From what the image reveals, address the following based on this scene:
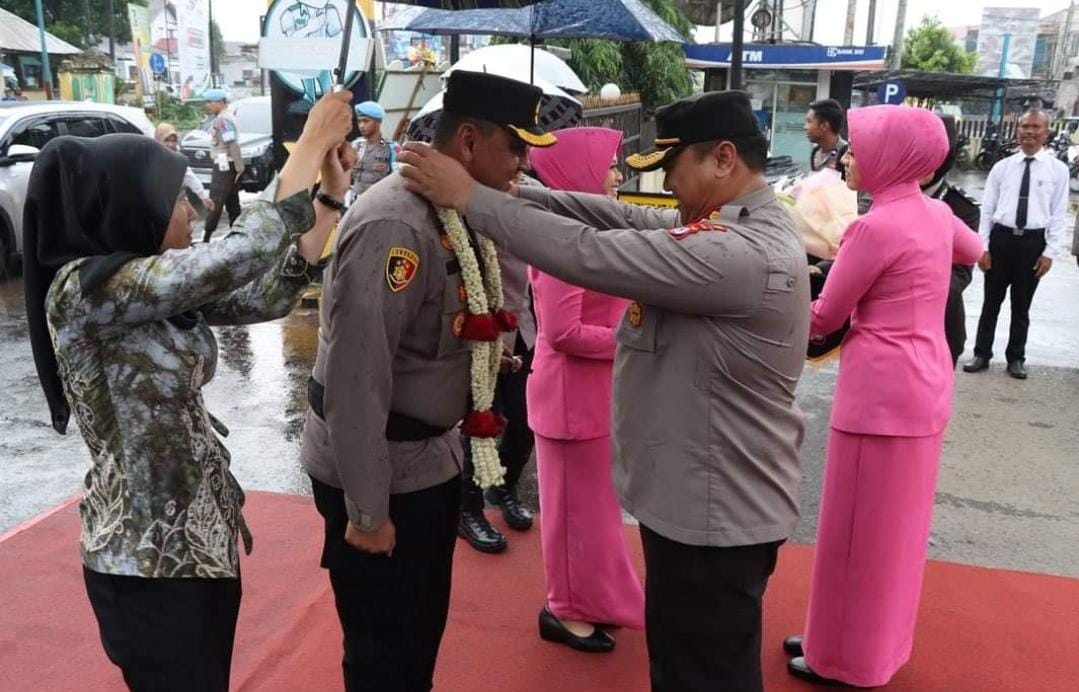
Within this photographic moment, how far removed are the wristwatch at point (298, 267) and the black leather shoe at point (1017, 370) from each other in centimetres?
594

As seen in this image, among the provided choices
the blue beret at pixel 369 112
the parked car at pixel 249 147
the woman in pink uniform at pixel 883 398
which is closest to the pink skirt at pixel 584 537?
the woman in pink uniform at pixel 883 398

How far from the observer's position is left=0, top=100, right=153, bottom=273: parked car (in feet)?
29.9

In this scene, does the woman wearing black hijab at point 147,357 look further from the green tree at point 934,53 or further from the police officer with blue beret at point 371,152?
the green tree at point 934,53

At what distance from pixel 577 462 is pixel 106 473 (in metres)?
1.57

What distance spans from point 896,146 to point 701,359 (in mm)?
1186

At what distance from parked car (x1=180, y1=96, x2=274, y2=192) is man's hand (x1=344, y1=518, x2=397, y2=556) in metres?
13.8

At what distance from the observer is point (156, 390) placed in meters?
1.83

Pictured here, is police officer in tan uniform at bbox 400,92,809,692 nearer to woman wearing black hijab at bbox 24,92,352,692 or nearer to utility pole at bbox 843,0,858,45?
woman wearing black hijab at bbox 24,92,352,692

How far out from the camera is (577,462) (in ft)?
10.1

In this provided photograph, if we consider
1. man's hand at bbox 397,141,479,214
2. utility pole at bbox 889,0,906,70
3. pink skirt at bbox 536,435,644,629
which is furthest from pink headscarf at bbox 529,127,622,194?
utility pole at bbox 889,0,906,70

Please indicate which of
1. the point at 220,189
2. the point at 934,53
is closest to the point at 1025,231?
the point at 220,189

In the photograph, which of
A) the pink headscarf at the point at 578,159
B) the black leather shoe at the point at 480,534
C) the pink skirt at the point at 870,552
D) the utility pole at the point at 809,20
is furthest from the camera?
the utility pole at the point at 809,20

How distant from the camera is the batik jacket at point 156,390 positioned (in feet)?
5.66

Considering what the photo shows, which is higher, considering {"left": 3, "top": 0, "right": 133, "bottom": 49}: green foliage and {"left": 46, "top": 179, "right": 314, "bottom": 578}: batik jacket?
{"left": 3, "top": 0, "right": 133, "bottom": 49}: green foliage
